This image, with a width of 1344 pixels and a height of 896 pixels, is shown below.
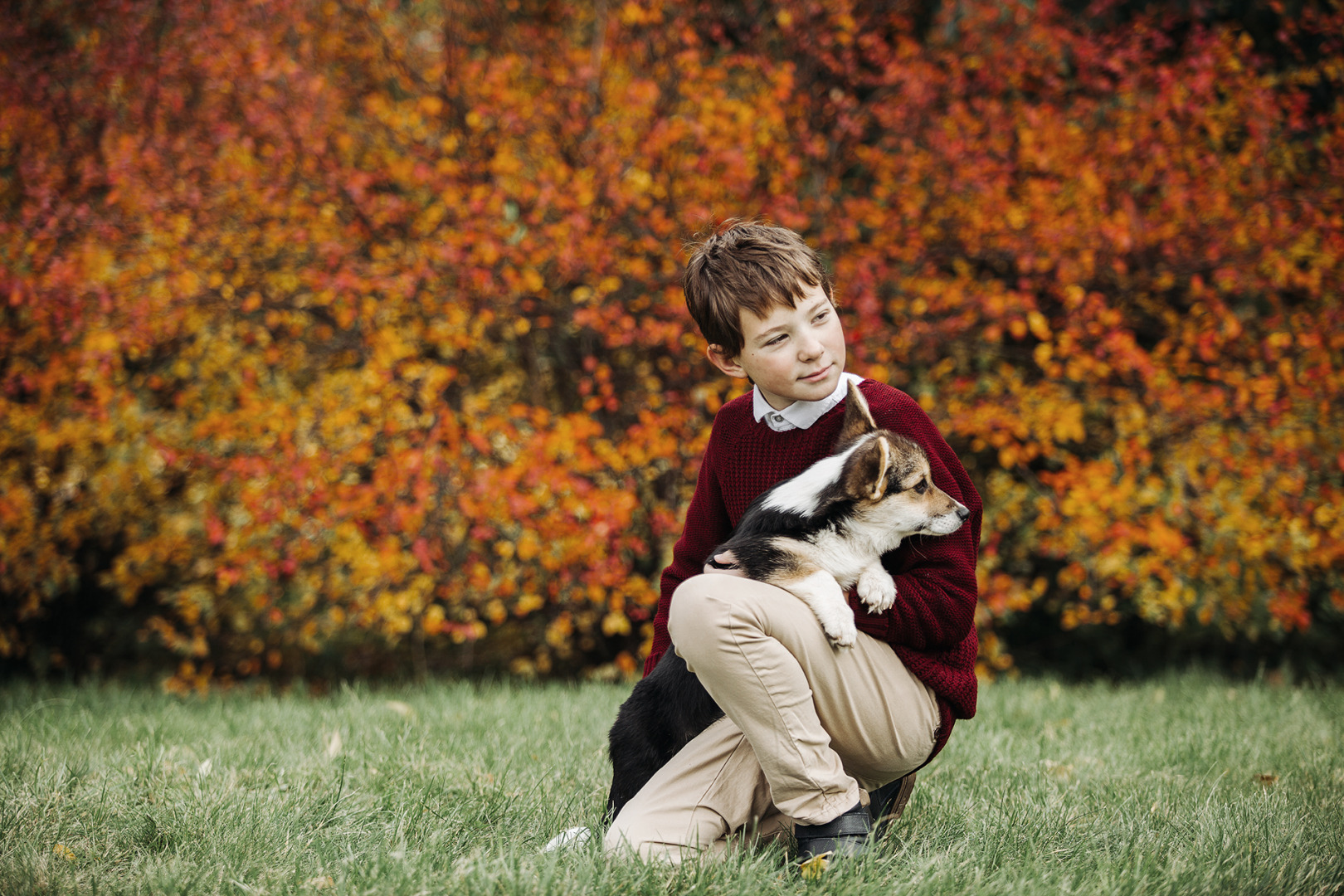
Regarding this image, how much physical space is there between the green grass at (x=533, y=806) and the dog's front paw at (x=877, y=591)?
571 millimetres

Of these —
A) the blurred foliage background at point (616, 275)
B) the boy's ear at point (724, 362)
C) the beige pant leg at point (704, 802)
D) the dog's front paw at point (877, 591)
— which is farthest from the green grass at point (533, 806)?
the blurred foliage background at point (616, 275)

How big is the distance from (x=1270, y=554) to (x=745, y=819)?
528 centimetres

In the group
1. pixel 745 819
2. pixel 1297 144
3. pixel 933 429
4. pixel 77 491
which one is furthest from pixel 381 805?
pixel 1297 144

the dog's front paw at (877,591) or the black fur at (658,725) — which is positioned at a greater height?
the dog's front paw at (877,591)

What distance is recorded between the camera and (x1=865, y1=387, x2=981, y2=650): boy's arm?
2303 millimetres

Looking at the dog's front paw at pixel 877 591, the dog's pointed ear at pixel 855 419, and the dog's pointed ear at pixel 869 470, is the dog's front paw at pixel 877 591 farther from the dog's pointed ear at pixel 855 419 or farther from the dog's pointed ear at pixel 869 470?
the dog's pointed ear at pixel 855 419

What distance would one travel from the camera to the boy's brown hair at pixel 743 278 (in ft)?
8.30

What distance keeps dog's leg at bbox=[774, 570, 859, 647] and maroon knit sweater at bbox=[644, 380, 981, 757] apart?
0.33ft

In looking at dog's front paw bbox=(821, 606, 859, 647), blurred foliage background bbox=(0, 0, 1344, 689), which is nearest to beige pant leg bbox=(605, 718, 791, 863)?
dog's front paw bbox=(821, 606, 859, 647)

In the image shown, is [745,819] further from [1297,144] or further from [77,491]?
[77,491]

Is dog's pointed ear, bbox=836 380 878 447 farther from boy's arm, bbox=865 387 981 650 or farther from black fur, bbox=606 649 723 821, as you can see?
black fur, bbox=606 649 723 821

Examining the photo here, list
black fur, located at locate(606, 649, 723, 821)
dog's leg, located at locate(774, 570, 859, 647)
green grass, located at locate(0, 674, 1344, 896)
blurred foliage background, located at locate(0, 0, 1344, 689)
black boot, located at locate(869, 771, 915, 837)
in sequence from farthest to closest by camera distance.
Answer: blurred foliage background, located at locate(0, 0, 1344, 689), black boot, located at locate(869, 771, 915, 837), black fur, located at locate(606, 649, 723, 821), dog's leg, located at locate(774, 570, 859, 647), green grass, located at locate(0, 674, 1344, 896)

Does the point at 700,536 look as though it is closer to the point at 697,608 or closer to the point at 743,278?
the point at 697,608

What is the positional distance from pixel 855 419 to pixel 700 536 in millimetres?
581
